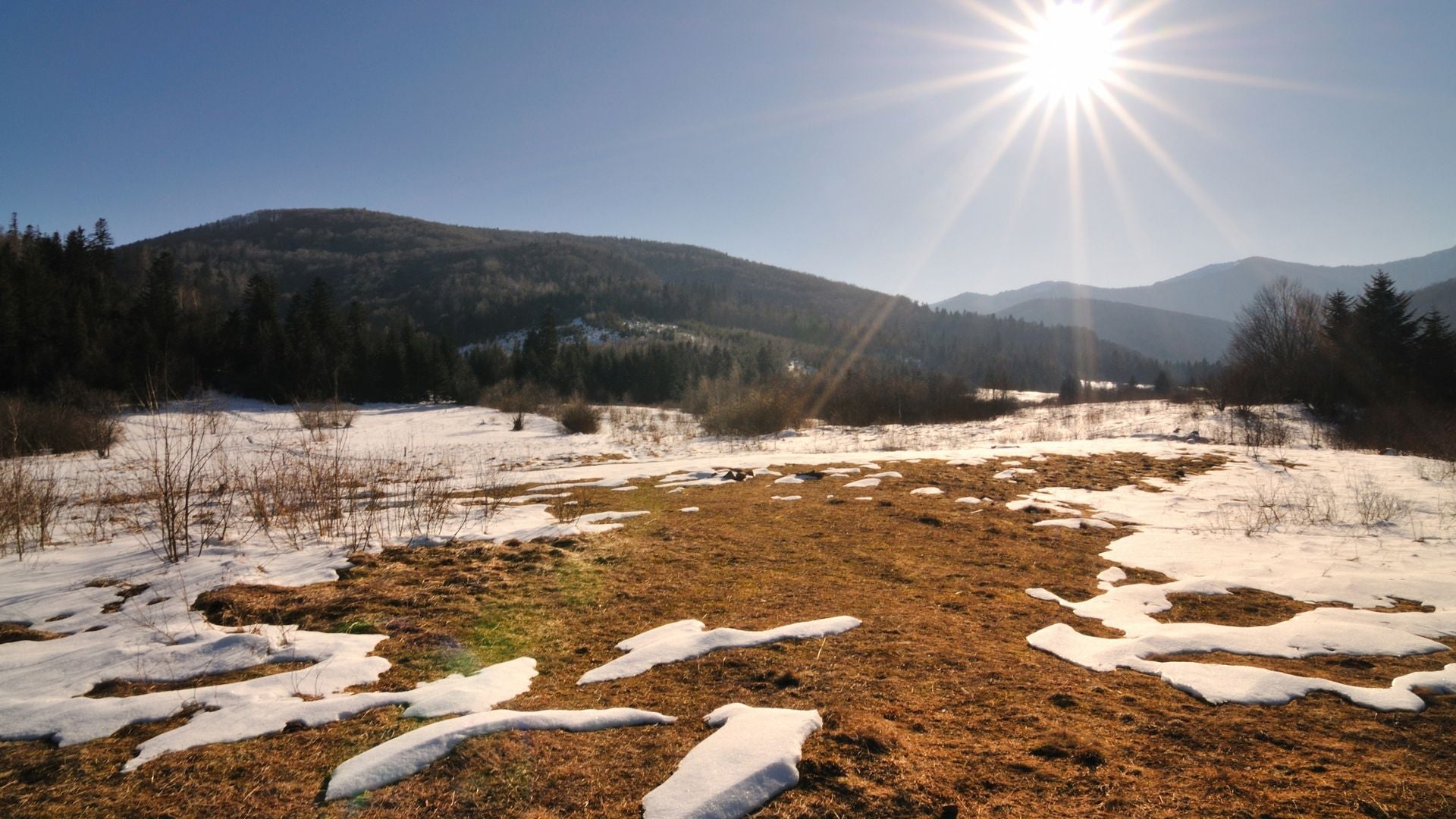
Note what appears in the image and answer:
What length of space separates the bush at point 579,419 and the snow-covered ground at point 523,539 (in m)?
14.1

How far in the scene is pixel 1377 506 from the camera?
21.3 feet

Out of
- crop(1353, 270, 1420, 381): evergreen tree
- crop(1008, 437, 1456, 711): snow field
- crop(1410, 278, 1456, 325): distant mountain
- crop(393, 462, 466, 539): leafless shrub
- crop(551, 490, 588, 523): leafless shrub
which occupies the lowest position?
crop(1008, 437, 1456, 711): snow field

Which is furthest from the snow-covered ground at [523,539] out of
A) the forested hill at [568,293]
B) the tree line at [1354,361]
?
the forested hill at [568,293]

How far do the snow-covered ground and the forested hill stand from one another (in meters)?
88.6

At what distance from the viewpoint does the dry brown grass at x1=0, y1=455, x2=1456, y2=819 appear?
181 centimetres

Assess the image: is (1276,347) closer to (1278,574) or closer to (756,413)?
(756,413)

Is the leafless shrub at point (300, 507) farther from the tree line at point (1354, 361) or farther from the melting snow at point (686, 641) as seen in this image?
the tree line at point (1354, 361)

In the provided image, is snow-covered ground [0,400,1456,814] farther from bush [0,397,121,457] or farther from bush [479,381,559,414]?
bush [479,381,559,414]

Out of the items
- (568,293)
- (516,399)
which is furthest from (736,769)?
(568,293)

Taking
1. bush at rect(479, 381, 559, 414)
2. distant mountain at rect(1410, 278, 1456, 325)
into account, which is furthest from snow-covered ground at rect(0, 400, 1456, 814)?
distant mountain at rect(1410, 278, 1456, 325)

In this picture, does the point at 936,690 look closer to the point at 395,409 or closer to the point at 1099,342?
the point at 395,409

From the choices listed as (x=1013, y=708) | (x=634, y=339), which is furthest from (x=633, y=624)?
(x=634, y=339)

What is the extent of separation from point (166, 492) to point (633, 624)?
4130mm

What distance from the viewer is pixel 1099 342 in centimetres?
15812
